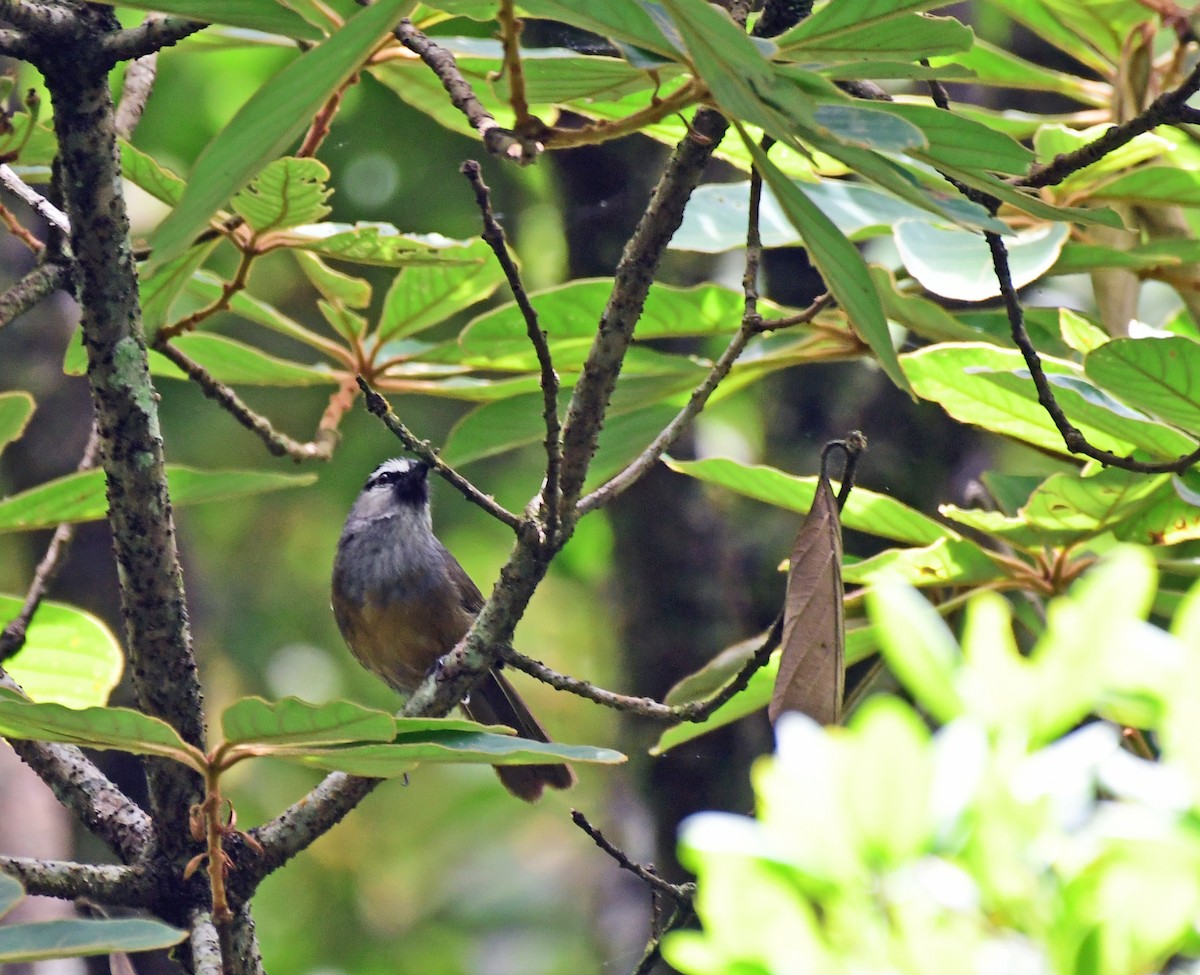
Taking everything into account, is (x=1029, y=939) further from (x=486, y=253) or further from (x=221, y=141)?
(x=486, y=253)

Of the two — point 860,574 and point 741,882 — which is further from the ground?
point 741,882

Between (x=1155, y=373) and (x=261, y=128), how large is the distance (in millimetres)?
1245

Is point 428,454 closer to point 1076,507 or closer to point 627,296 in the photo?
point 627,296

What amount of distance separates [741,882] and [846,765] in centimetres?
8

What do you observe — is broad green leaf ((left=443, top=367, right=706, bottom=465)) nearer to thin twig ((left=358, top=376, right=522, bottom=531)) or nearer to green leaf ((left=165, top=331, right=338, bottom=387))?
green leaf ((left=165, top=331, right=338, bottom=387))

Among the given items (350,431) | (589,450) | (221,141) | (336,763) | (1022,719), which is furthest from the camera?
(350,431)

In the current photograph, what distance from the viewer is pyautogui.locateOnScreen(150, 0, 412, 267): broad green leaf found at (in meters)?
1.16

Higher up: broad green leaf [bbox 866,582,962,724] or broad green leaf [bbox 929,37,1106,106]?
broad green leaf [bbox 929,37,1106,106]

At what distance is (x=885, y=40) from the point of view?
4.55 feet

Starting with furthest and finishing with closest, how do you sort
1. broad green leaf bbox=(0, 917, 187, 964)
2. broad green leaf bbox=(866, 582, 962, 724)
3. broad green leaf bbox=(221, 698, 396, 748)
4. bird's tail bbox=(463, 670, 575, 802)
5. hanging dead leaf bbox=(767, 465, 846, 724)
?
bird's tail bbox=(463, 670, 575, 802), hanging dead leaf bbox=(767, 465, 846, 724), broad green leaf bbox=(221, 698, 396, 748), broad green leaf bbox=(0, 917, 187, 964), broad green leaf bbox=(866, 582, 962, 724)

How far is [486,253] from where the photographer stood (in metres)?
2.45

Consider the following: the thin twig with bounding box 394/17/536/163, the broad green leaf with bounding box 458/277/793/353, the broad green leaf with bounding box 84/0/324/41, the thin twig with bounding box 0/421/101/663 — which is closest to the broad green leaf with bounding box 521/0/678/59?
the thin twig with bounding box 394/17/536/163

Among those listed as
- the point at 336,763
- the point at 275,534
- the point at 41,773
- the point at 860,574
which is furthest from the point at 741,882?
the point at 275,534

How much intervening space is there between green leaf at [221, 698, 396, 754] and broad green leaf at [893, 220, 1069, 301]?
1204 millimetres
